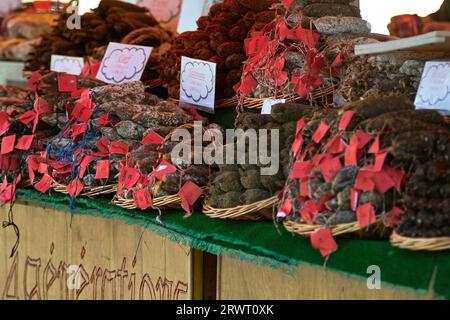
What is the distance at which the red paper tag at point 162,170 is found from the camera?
2646 mm

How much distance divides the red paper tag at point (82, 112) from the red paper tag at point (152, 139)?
320mm

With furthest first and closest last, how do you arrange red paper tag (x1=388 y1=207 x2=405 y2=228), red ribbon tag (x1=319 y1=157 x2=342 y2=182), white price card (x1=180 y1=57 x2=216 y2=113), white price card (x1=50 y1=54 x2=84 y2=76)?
white price card (x1=50 y1=54 x2=84 y2=76), white price card (x1=180 y1=57 x2=216 y2=113), red ribbon tag (x1=319 y1=157 x2=342 y2=182), red paper tag (x1=388 y1=207 x2=405 y2=228)

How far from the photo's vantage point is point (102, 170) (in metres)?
2.94

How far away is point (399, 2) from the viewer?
5.08 metres

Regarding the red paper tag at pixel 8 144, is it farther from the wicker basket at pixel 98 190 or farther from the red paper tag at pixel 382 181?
the red paper tag at pixel 382 181

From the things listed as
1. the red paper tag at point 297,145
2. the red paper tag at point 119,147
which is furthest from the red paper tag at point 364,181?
the red paper tag at point 119,147

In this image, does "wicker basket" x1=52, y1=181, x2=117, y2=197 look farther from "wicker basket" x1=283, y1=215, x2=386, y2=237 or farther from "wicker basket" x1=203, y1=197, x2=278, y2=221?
"wicker basket" x1=283, y1=215, x2=386, y2=237

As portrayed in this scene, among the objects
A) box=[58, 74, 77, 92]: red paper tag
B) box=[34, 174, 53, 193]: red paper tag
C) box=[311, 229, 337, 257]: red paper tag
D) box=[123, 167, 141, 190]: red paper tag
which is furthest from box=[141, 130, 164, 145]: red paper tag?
box=[311, 229, 337, 257]: red paper tag

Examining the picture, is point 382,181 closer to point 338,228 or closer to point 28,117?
point 338,228

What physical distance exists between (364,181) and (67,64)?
102 inches

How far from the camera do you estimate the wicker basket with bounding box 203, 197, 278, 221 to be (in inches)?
90.7

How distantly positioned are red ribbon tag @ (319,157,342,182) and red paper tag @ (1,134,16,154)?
170cm

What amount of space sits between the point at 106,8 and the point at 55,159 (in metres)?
1.40
